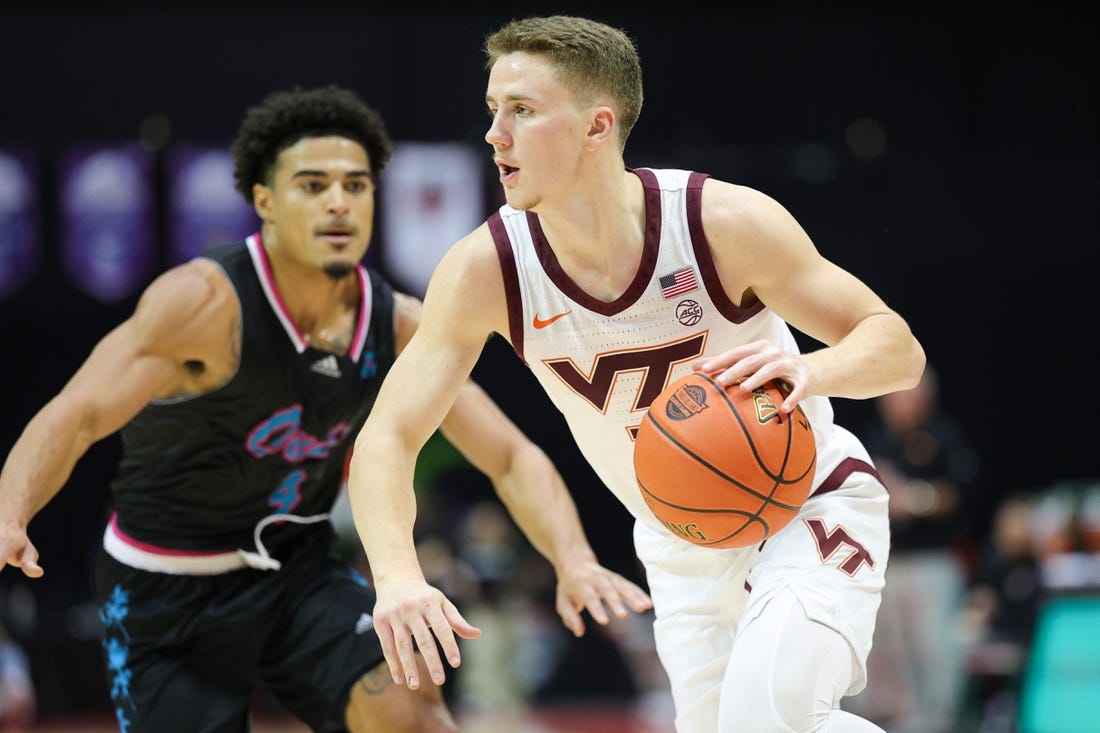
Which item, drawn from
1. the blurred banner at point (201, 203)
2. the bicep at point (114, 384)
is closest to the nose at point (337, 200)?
the bicep at point (114, 384)

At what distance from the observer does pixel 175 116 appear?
42.9ft

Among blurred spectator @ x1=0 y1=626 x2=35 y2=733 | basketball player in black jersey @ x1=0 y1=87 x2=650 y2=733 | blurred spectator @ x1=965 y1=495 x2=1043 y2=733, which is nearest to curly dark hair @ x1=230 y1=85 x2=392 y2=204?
basketball player in black jersey @ x1=0 y1=87 x2=650 y2=733

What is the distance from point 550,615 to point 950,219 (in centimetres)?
546

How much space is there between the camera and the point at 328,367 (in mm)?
4734

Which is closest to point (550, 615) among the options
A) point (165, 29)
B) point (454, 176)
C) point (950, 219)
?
Result: point (454, 176)

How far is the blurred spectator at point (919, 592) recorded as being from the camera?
30.4ft

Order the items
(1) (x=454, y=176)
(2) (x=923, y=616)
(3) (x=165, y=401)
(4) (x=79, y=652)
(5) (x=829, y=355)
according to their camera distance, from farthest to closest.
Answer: (1) (x=454, y=176)
(4) (x=79, y=652)
(2) (x=923, y=616)
(3) (x=165, y=401)
(5) (x=829, y=355)

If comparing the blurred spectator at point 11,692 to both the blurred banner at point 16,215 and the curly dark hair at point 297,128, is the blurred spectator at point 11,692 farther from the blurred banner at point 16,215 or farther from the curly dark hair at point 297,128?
the curly dark hair at point 297,128

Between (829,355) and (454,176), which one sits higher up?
(829,355)

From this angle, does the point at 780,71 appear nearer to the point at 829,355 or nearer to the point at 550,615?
the point at 550,615

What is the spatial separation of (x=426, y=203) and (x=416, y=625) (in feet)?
30.3

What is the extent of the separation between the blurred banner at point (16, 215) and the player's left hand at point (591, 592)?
870 cm

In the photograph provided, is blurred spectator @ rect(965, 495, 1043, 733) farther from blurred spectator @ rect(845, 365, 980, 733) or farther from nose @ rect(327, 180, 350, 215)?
nose @ rect(327, 180, 350, 215)

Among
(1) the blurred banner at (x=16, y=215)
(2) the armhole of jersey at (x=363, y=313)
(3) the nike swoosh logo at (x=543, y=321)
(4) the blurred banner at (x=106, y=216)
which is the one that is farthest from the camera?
(4) the blurred banner at (x=106, y=216)
